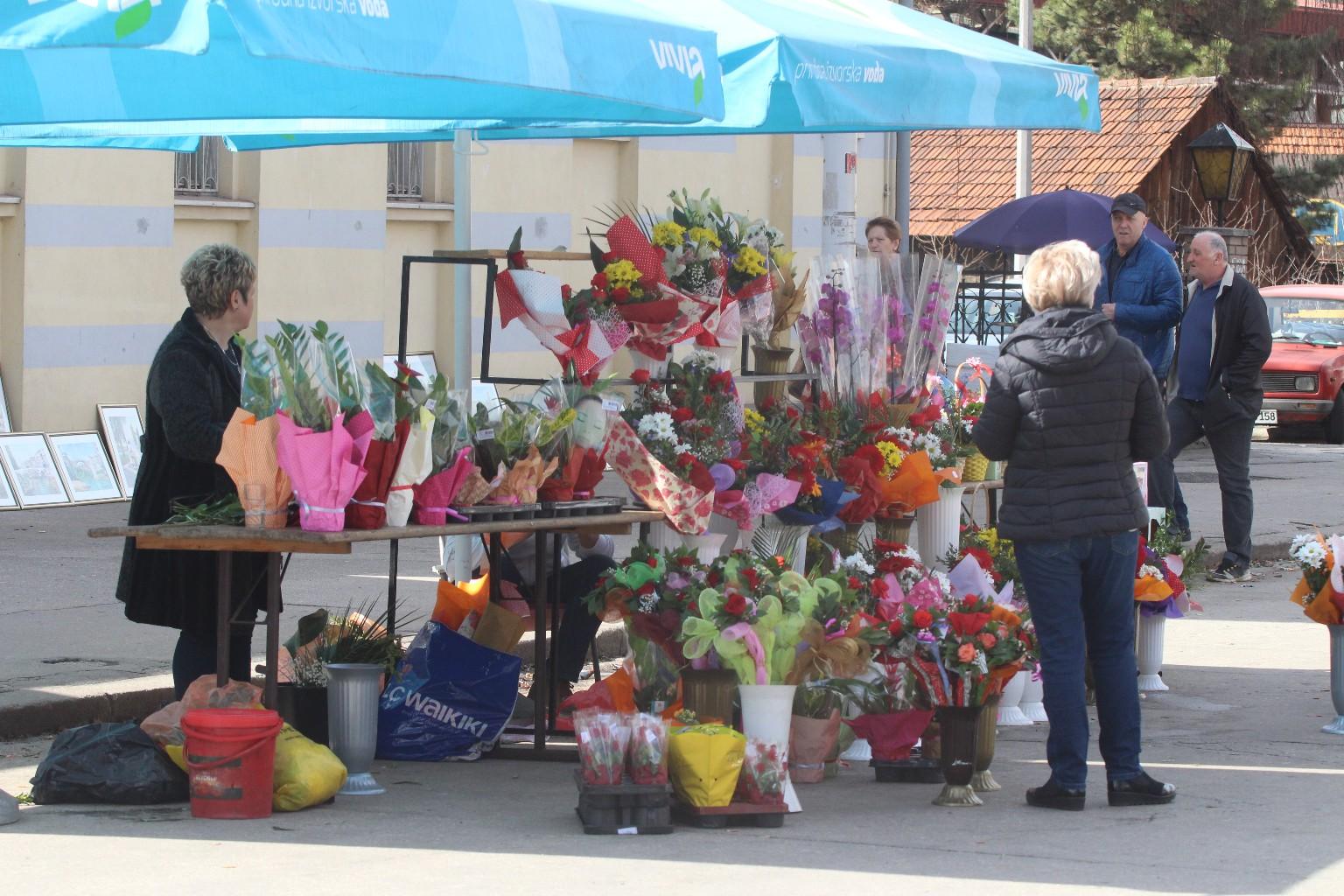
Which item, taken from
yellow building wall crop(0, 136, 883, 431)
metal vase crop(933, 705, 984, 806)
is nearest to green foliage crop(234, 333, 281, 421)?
metal vase crop(933, 705, 984, 806)

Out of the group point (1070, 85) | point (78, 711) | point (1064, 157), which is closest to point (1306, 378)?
point (1064, 157)

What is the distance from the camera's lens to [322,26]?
204 inches

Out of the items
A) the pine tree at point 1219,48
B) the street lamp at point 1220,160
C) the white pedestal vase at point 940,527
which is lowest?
the white pedestal vase at point 940,527

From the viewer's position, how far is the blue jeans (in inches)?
245

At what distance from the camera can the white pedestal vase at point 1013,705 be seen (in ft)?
25.4

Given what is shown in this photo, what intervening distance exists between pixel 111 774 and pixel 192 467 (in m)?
1.04

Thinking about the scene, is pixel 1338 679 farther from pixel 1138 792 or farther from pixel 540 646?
pixel 540 646

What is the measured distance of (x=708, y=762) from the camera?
5.96 meters

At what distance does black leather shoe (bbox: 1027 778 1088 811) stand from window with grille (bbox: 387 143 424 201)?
10.6m

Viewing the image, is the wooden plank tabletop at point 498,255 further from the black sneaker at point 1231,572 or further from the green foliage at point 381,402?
the black sneaker at point 1231,572

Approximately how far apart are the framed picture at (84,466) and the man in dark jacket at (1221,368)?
22.7 feet

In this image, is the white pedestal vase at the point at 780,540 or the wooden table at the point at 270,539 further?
the white pedestal vase at the point at 780,540

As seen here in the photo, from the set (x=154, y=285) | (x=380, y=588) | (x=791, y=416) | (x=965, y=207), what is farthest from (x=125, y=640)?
(x=965, y=207)

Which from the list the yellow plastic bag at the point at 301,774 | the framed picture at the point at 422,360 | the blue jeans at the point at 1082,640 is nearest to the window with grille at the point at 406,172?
the framed picture at the point at 422,360
